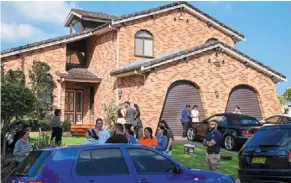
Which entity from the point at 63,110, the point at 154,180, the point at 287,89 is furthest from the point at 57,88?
the point at 287,89

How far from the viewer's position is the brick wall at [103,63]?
26.8 m

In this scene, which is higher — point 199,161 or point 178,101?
point 178,101

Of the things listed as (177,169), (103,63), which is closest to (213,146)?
(177,169)

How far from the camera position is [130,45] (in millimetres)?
26844

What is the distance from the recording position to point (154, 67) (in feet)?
76.6

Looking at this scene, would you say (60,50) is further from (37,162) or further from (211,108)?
(37,162)

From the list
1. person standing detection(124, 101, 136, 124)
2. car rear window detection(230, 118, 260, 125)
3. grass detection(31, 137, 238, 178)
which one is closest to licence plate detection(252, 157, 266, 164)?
grass detection(31, 137, 238, 178)

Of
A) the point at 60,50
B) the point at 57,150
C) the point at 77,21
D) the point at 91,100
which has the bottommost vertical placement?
the point at 57,150

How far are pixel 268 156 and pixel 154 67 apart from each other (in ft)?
46.1

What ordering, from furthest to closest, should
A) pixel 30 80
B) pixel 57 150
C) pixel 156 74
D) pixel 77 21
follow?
pixel 77 21 → pixel 30 80 → pixel 156 74 → pixel 57 150

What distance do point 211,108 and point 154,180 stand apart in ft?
57.1

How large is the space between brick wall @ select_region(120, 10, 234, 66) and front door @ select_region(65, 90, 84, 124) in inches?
169

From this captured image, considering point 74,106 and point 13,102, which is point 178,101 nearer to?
point 74,106

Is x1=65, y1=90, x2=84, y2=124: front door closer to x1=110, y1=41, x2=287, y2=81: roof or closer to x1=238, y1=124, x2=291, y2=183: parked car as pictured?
x1=110, y1=41, x2=287, y2=81: roof
